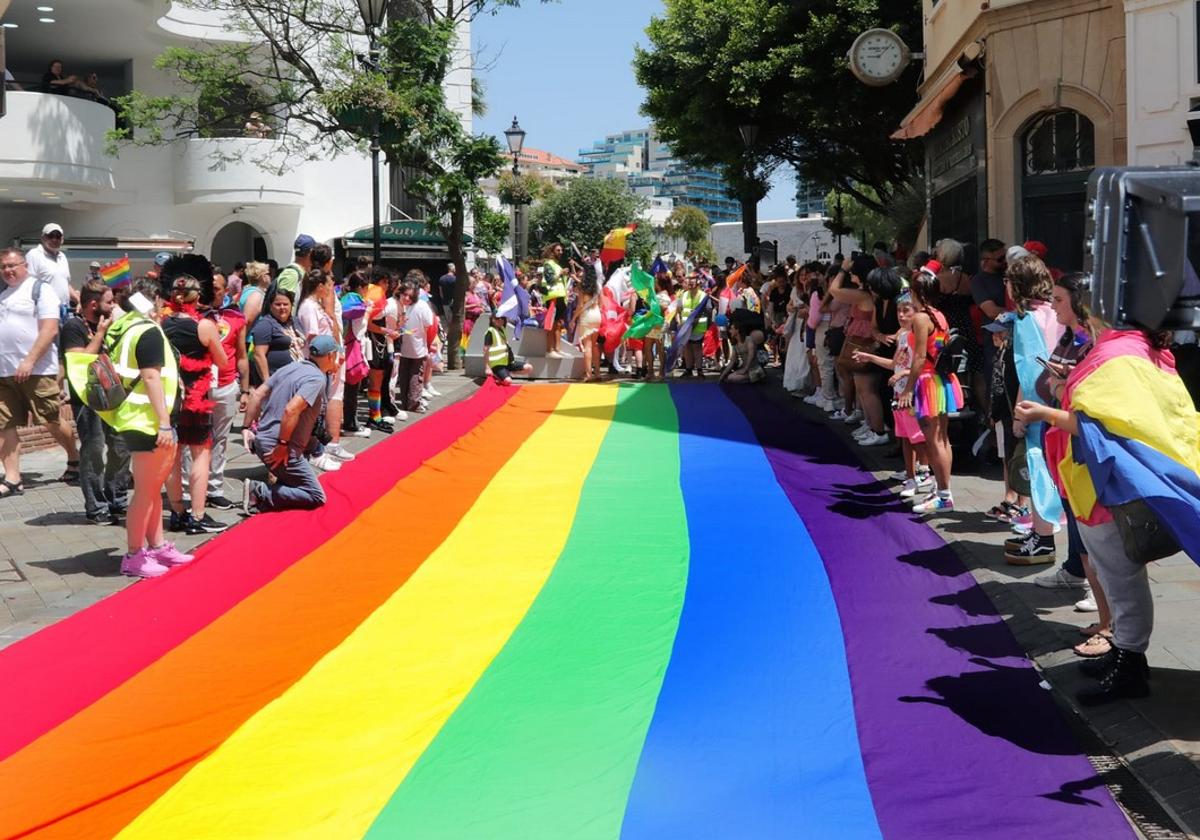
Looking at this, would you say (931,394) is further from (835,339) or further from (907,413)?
(835,339)

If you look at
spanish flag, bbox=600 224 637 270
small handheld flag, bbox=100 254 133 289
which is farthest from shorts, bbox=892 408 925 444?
spanish flag, bbox=600 224 637 270

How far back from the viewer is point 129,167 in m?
27.9

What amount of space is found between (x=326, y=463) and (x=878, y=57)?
41.6 ft

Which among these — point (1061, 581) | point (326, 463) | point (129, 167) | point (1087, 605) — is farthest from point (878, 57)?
point (129, 167)

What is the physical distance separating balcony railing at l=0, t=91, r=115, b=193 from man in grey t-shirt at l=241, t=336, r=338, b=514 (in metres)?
16.8

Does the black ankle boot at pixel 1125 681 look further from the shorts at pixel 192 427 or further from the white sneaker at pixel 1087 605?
the shorts at pixel 192 427

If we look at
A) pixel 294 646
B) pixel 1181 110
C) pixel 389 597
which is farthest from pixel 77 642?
pixel 1181 110

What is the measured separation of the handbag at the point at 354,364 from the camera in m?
13.6

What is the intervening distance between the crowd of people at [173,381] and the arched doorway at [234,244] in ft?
64.2

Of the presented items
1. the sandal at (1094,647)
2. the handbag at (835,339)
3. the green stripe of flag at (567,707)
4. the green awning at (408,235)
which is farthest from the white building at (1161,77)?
the green awning at (408,235)

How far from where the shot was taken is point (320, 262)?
1191cm

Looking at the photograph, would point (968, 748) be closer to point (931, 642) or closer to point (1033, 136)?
point (931, 642)

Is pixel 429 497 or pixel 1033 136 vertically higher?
pixel 1033 136

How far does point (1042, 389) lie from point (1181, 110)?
7318 millimetres
